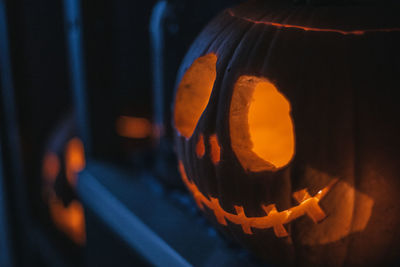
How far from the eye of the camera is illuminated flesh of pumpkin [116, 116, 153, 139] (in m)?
1.50

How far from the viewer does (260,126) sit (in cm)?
69

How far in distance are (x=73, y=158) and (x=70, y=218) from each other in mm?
265

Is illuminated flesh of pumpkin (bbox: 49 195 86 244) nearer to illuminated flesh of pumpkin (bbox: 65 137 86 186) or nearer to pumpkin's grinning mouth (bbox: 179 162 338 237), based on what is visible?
illuminated flesh of pumpkin (bbox: 65 137 86 186)

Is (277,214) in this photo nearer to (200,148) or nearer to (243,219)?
(243,219)

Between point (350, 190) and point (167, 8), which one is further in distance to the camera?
point (167, 8)

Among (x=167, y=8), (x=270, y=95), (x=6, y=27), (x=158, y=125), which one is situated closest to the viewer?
(x=270, y=95)

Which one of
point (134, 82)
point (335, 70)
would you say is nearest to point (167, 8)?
point (335, 70)

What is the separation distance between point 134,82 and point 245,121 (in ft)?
3.34

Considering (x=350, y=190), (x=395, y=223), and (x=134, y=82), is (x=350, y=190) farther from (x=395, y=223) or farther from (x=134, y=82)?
(x=134, y=82)

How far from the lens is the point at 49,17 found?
175 centimetres

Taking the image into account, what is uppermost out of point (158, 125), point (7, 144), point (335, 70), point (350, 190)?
point (335, 70)

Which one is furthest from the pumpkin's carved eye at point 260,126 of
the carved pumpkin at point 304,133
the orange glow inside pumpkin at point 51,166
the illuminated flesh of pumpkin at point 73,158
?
the orange glow inside pumpkin at point 51,166

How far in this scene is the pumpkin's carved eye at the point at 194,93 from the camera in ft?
2.34

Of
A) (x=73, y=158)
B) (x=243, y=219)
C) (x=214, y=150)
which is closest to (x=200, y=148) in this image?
(x=214, y=150)
